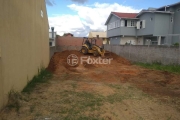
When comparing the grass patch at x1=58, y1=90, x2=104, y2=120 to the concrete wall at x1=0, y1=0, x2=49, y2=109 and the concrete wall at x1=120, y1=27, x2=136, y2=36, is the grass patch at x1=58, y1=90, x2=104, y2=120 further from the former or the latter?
the concrete wall at x1=120, y1=27, x2=136, y2=36

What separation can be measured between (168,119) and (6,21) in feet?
13.9

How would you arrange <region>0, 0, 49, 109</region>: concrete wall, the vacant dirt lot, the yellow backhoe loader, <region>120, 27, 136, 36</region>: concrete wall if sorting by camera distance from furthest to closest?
1. <region>120, 27, 136, 36</region>: concrete wall
2. the yellow backhoe loader
3. the vacant dirt lot
4. <region>0, 0, 49, 109</region>: concrete wall

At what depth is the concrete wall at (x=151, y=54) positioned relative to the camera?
977 cm

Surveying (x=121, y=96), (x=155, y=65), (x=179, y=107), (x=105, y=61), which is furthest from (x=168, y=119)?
(x=105, y=61)

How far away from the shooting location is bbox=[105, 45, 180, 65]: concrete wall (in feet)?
32.1

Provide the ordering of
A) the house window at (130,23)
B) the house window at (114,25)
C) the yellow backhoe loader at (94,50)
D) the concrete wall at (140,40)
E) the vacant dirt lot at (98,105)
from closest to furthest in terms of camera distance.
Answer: the vacant dirt lot at (98,105) → the yellow backhoe loader at (94,50) → the concrete wall at (140,40) → the house window at (130,23) → the house window at (114,25)

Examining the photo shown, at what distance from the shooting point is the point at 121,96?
5.29 m

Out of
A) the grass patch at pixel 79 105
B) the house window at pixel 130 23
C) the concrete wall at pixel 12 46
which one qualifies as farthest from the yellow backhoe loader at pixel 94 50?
the concrete wall at pixel 12 46

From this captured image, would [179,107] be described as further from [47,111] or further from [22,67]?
[22,67]

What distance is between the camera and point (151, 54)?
1186cm

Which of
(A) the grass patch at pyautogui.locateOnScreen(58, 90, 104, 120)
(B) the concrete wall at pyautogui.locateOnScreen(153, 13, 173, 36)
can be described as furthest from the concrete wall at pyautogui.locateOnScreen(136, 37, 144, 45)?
(A) the grass patch at pyautogui.locateOnScreen(58, 90, 104, 120)

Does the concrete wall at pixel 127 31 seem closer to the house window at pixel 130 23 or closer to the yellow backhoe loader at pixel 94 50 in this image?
the house window at pixel 130 23

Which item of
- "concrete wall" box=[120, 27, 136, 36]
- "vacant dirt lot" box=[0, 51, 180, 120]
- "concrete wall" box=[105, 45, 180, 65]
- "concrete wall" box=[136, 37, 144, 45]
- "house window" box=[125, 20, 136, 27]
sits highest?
"house window" box=[125, 20, 136, 27]

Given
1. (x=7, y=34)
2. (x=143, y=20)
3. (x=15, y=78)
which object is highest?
(x=143, y=20)
